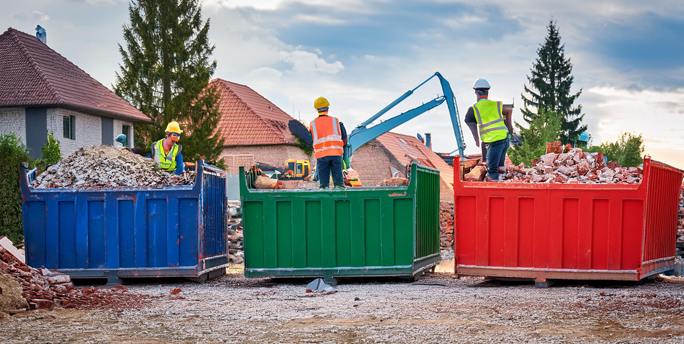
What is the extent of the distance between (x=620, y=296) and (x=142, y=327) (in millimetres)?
4937

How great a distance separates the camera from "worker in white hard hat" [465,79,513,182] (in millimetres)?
9258

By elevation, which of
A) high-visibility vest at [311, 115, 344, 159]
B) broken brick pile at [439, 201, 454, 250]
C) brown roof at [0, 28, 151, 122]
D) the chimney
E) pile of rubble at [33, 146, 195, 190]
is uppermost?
the chimney

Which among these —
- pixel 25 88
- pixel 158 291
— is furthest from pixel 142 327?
pixel 25 88

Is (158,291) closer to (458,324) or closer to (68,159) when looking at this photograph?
(68,159)

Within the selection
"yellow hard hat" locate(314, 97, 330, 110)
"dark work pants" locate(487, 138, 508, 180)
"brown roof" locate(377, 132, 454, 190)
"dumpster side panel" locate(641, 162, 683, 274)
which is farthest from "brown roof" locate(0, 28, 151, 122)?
"dumpster side panel" locate(641, 162, 683, 274)

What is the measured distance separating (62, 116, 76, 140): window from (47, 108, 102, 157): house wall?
149mm

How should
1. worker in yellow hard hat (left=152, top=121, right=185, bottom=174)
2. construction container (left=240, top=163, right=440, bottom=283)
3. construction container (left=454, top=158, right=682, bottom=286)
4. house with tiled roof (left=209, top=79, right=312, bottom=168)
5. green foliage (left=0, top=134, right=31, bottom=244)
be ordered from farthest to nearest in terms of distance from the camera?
house with tiled roof (left=209, top=79, right=312, bottom=168) < green foliage (left=0, top=134, right=31, bottom=244) < worker in yellow hard hat (left=152, top=121, right=185, bottom=174) < construction container (left=240, top=163, right=440, bottom=283) < construction container (left=454, top=158, right=682, bottom=286)

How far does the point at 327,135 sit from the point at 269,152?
27065 mm

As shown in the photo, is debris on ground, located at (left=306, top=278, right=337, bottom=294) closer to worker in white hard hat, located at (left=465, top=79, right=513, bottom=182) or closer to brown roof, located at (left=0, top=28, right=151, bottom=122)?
worker in white hard hat, located at (left=465, top=79, right=513, bottom=182)

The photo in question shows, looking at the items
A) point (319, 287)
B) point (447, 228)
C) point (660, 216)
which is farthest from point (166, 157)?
point (447, 228)

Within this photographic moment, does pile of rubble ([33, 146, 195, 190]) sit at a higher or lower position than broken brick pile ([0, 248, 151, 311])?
higher

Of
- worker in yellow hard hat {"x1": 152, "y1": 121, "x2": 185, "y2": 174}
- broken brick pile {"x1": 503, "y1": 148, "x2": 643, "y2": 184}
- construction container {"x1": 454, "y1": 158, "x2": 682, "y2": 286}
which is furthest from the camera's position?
worker in yellow hard hat {"x1": 152, "y1": 121, "x2": 185, "y2": 174}

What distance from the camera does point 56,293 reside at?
312 inches

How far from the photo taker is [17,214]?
44.2 feet
